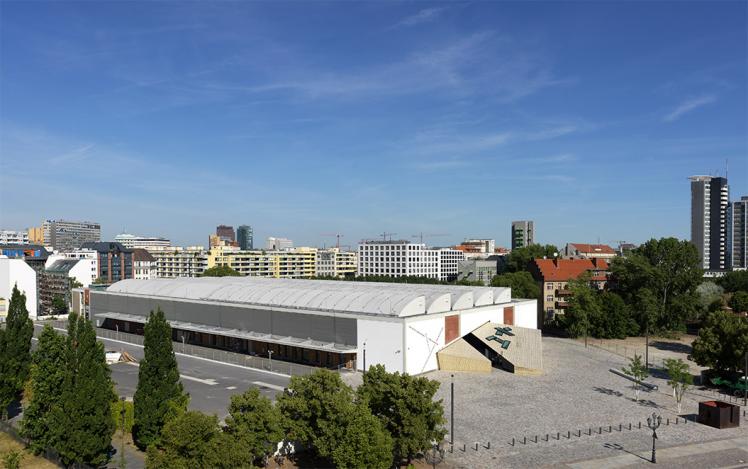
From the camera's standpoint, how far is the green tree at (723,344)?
136 feet

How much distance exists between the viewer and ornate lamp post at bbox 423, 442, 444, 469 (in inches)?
1076

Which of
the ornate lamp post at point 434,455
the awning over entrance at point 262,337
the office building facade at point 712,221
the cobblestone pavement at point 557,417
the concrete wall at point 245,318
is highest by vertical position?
the office building facade at point 712,221

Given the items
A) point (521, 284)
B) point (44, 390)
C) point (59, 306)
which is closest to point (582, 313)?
point (521, 284)

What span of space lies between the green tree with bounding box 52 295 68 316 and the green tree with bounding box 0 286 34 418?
59159 mm

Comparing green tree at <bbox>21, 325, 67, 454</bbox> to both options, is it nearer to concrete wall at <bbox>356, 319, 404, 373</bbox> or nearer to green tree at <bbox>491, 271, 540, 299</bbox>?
concrete wall at <bbox>356, 319, 404, 373</bbox>

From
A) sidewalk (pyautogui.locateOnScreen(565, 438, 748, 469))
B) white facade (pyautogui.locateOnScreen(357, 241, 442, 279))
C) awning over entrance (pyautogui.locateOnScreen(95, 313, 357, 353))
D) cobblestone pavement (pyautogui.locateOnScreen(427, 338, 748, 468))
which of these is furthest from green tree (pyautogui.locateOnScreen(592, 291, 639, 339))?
white facade (pyautogui.locateOnScreen(357, 241, 442, 279))

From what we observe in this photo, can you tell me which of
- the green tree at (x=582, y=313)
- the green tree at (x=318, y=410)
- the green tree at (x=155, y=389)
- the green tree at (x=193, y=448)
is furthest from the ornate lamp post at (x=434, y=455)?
the green tree at (x=582, y=313)

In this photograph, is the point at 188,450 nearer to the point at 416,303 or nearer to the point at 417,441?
the point at 417,441

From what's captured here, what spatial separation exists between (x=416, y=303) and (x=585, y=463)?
22057mm

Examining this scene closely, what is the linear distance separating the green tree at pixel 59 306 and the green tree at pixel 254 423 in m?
79.7

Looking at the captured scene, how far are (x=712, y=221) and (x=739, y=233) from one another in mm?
8206

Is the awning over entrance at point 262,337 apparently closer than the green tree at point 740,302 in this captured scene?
Yes

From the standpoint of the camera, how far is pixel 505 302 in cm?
5944

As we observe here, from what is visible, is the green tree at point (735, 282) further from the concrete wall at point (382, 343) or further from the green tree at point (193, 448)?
the green tree at point (193, 448)
